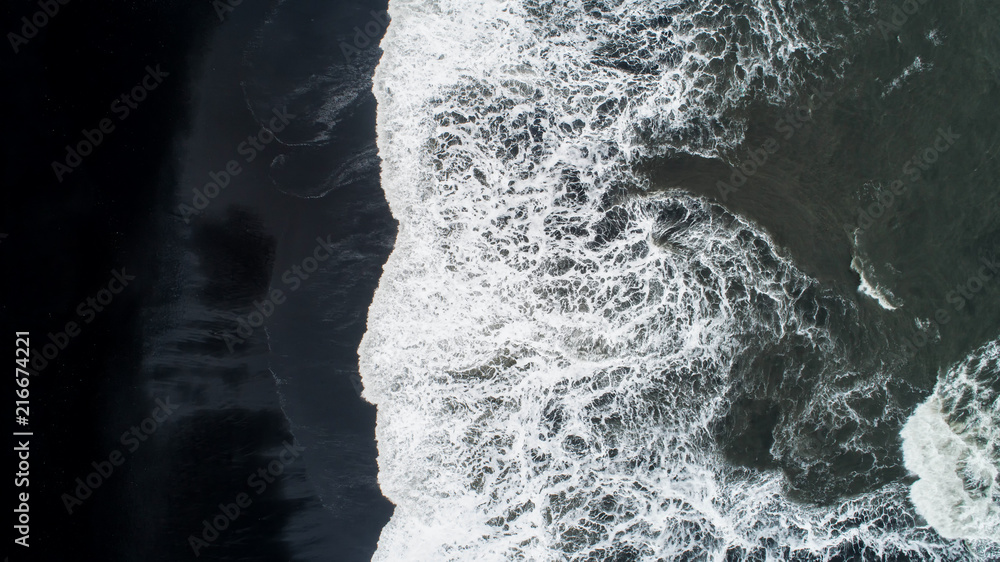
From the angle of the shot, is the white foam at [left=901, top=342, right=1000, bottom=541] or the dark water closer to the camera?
the dark water

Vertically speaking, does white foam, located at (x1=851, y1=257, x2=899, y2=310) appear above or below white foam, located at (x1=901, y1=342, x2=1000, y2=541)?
above

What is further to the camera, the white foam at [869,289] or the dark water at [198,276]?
the white foam at [869,289]

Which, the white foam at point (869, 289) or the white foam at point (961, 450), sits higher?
the white foam at point (869, 289)

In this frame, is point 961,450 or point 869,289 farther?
point 961,450

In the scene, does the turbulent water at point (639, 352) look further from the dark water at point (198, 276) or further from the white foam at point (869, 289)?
the dark water at point (198, 276)

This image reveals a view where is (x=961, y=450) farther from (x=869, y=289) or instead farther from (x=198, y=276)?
(x=198, y=276)

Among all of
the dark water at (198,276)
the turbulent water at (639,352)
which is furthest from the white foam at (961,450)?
the dark water at (198,276)

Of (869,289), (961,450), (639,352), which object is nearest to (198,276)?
(639,352)

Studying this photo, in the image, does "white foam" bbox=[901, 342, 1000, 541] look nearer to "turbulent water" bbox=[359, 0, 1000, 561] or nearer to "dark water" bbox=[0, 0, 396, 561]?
"turbulent water" bbox=[359, 0, 1000, 561]

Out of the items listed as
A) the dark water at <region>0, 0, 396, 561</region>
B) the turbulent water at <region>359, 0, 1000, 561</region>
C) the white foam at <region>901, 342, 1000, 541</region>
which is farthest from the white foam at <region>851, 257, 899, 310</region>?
the dark water at <region>0, 0, 396, 561</region>
